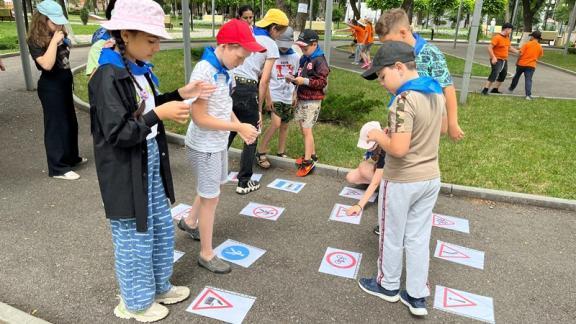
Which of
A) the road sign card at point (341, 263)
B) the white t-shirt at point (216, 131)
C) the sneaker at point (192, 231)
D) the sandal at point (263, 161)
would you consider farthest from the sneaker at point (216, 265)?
the sandal at point (263, 161)

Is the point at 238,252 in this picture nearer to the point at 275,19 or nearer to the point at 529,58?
the point at 275,19

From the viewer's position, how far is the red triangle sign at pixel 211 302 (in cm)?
306

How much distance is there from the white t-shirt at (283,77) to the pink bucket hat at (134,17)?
315 cm

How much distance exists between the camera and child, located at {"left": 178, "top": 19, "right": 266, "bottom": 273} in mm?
2918

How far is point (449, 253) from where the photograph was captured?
397 centimetres

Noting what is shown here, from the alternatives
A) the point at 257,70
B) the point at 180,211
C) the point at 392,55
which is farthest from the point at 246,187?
the point at 392,55

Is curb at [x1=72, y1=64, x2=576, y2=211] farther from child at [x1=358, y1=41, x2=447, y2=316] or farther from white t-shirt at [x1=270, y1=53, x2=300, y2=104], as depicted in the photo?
child at [x1=358, y1=41, x2=447, y2=316]

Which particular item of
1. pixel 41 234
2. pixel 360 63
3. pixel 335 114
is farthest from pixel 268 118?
pixel 360 63

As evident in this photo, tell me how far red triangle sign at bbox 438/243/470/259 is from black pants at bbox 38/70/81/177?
4275 millimetres

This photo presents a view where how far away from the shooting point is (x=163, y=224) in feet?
9.09

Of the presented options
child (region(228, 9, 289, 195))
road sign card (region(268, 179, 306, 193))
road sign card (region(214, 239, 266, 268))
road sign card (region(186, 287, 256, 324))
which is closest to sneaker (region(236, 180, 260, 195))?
road sign card (region(268, 179, 306, 193))

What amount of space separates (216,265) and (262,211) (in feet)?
4.14

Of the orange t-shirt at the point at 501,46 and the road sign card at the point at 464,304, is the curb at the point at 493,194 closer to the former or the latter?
the road sign card at the point at 464,304

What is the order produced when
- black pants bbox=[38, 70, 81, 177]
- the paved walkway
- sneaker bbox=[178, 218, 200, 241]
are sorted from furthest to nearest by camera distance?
black pants bbox=[38, 70, 81, 177], sneaker bbox=[178, 218, 200, 241], the paved walkway
